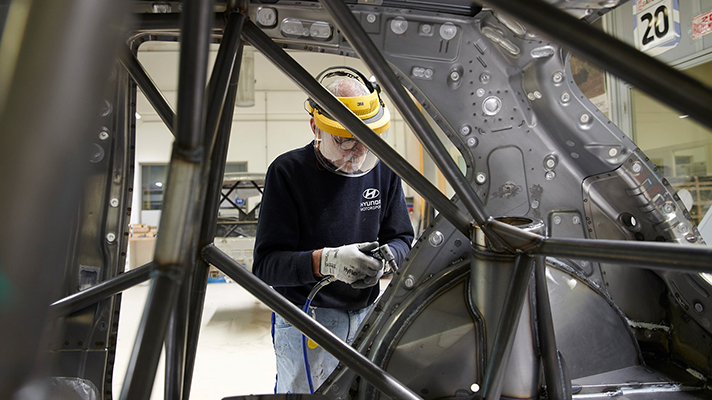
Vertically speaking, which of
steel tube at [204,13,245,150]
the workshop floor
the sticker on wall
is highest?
the sticker on wall

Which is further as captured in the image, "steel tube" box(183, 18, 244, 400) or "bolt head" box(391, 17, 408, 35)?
"bolt head" box(391, 17, 408, 35)

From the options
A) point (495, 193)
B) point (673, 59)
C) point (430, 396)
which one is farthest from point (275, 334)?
point (673, 59)

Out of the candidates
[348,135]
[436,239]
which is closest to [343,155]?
[348,135]

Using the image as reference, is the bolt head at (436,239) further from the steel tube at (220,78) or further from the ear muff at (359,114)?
the steel tube at (220,78)

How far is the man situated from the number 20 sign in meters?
2.25

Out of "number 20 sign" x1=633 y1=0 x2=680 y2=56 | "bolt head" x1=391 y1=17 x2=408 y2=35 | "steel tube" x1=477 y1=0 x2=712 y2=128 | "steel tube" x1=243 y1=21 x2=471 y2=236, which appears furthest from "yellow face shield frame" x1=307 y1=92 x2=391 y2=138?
"number 20 sign" x1=633 y1=0 x2=680 y2=56

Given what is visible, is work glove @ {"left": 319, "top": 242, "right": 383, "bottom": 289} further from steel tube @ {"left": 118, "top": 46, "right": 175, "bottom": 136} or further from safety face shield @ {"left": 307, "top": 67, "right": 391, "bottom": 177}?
steel tube @ {"left": 118, "top": 46, "right": 175, "bottom": 136}

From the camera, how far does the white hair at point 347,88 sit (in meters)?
1.84

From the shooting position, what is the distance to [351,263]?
1.57 metres

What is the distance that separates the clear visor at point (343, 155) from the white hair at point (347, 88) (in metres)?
0.20

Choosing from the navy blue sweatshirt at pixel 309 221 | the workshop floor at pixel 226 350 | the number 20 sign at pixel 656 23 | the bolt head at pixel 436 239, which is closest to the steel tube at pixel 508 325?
the bolt head at pixel 436 239

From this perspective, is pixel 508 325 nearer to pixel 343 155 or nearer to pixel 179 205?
pixel 179 205

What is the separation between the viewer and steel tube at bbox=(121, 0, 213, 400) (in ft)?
1.76

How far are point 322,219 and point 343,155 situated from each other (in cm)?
32
